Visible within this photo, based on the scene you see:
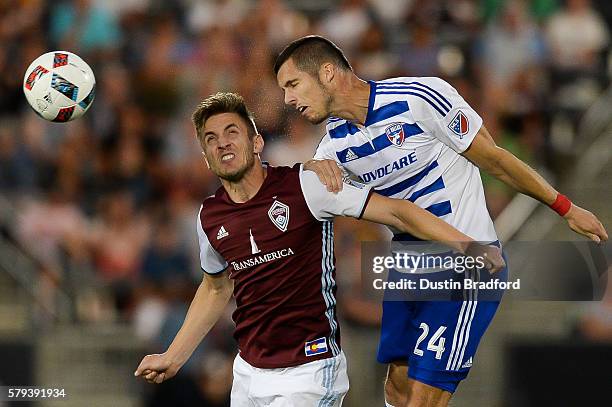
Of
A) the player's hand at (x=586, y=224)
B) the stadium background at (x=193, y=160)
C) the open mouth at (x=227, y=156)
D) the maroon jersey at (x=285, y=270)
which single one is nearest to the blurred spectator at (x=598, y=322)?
the stadium background at (x=193, y=160)

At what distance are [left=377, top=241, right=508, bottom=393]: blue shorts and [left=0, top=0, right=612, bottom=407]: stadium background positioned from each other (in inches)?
114

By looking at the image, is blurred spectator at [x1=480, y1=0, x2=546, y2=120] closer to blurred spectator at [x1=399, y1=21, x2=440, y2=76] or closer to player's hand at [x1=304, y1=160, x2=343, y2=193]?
blurred spectator at [x1=399, y1=21, x2=440, y2=76]

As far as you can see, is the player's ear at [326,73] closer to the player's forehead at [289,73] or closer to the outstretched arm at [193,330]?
the player's forehead at [289,73]

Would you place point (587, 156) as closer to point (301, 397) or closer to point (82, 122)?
point (82, 122)

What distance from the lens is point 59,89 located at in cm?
699

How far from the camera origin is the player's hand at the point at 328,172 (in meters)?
5.52

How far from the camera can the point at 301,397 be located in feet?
18.2

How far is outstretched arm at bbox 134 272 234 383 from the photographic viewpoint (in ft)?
19.2

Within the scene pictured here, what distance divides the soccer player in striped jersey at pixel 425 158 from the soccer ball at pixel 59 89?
1.68 metres

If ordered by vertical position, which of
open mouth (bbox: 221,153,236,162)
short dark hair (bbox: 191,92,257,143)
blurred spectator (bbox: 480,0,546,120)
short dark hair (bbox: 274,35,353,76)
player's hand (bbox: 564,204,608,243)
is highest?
blurred spectator (bbox: 480,0,546,120)

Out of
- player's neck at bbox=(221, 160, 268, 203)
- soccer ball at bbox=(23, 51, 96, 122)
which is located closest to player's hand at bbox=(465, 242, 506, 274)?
player's neck at bbox=(221, 160, 268, 203)

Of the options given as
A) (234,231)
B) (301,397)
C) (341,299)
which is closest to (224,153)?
(234,231)

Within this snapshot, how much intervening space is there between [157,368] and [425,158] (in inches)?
64.2

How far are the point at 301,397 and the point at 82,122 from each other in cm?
610
